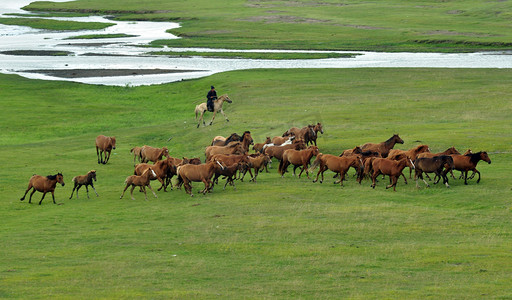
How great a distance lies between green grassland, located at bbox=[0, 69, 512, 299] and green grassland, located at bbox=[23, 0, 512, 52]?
61212mm

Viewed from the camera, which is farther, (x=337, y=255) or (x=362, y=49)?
(x=362, y=49)

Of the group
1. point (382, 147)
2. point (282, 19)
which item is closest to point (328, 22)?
point (282, 19)

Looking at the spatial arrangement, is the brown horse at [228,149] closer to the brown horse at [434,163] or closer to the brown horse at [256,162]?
the brown horse at [256,162]

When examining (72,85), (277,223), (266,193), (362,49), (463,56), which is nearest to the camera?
(277,223)

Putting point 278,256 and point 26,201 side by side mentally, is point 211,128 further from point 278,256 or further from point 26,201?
point 278,256

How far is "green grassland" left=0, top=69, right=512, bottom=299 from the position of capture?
1591 cm

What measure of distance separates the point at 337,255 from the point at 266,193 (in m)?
8.03

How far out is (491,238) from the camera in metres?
18.9

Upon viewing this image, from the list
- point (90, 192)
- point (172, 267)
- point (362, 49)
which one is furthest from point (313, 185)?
point (362, 49)

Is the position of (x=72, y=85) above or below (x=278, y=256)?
below

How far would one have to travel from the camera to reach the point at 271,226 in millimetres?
21031

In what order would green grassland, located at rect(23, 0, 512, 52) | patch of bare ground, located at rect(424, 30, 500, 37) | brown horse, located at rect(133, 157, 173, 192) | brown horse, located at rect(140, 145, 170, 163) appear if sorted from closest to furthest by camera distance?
brown horse, located at rect(133, 157, 173, 192)
brown horse, located at rect(140, 145, 170, 163)
green grassland, located at rect(23, 0, 512, 52)
patch of bare ground, located at rect(424, 30, 500, 37)

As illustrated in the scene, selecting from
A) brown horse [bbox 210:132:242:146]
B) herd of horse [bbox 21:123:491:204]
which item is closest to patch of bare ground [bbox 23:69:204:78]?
brown horse [bbox 210:132:242:146]

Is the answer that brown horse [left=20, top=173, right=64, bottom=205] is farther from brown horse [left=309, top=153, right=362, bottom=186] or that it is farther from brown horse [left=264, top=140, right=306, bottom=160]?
brown horse [left=309, top=153, right=362, bottom=186]
